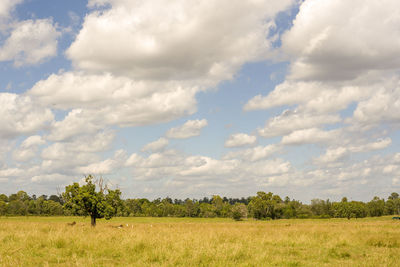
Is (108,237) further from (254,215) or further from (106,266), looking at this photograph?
(254,215)

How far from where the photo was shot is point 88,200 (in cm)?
4106

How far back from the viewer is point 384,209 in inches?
5625

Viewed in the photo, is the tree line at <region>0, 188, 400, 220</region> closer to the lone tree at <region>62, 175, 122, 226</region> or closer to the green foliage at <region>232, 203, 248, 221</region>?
the green foliage at <region>232, 203, 248, 221</region>

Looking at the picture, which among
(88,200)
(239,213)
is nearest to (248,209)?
(239,213)

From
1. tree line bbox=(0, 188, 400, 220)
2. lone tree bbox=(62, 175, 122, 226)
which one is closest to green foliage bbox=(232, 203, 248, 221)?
tree line bbox=(0, 188, 400, 220)

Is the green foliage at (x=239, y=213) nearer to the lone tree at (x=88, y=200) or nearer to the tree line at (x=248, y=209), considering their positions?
the tree line at (x=248, y=209)

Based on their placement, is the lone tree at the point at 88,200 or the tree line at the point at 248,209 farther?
the tree line at the point at 248,209

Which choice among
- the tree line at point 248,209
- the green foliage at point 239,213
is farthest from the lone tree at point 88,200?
the green foliage at point 239,213

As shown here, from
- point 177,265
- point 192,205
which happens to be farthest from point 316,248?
point 192,205

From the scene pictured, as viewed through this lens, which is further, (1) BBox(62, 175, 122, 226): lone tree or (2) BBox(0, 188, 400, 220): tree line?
(2) BBox(0, 188, 400, 220): tree line

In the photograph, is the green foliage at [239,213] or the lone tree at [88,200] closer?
the lone tree at [88,200]

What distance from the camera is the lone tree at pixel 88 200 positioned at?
41.0 meters

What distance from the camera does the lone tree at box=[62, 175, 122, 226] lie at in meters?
41.0

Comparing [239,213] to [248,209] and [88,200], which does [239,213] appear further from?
[88,200]
